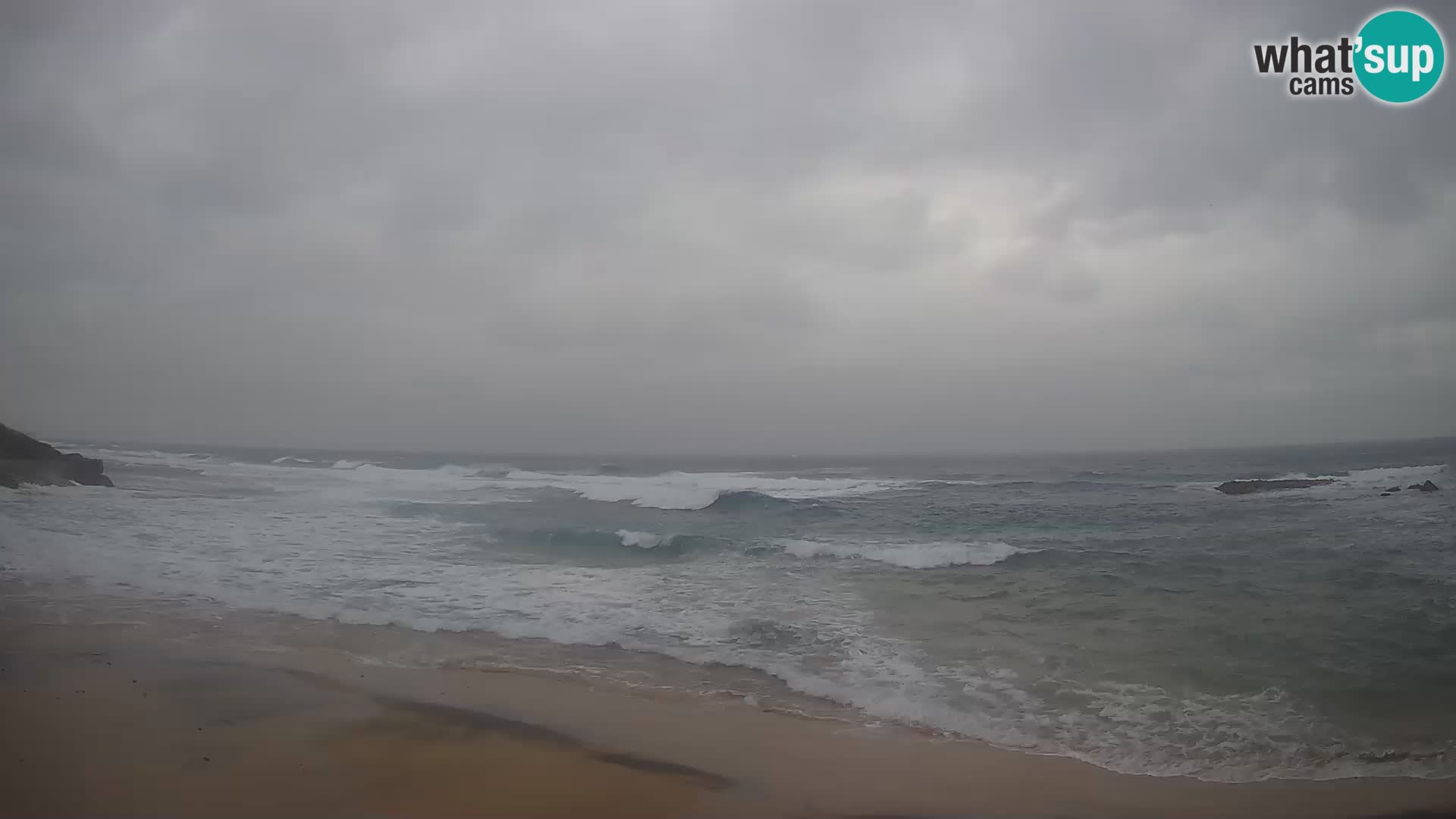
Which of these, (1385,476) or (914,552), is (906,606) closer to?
(914,552)

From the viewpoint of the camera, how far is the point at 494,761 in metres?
4.75

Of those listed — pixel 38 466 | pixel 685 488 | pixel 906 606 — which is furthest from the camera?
pixel 685 488

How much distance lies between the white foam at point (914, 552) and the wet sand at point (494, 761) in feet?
28.0

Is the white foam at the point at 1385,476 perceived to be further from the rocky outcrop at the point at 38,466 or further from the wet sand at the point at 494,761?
the rocky outcrop at the point at 38,466

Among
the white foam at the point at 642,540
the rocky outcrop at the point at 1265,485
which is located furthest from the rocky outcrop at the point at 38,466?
the rocky outcrop at the point at 1265,485

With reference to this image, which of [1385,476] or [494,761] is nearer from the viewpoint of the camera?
[494,761]

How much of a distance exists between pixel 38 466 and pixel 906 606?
25.1 meters

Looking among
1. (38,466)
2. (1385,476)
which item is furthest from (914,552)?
(1385,476)

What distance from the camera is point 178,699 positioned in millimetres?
5508

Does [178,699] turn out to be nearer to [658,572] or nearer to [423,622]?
[423,622]

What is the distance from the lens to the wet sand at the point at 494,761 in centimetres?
418

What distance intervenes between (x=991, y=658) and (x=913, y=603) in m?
2.68

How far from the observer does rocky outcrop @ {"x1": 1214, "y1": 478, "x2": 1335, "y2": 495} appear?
2873cm

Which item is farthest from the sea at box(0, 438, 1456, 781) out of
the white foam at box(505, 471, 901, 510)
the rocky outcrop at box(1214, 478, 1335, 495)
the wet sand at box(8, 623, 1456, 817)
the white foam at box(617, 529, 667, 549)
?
the rocky outcrop at box(1214, 478, 1335, 495)
